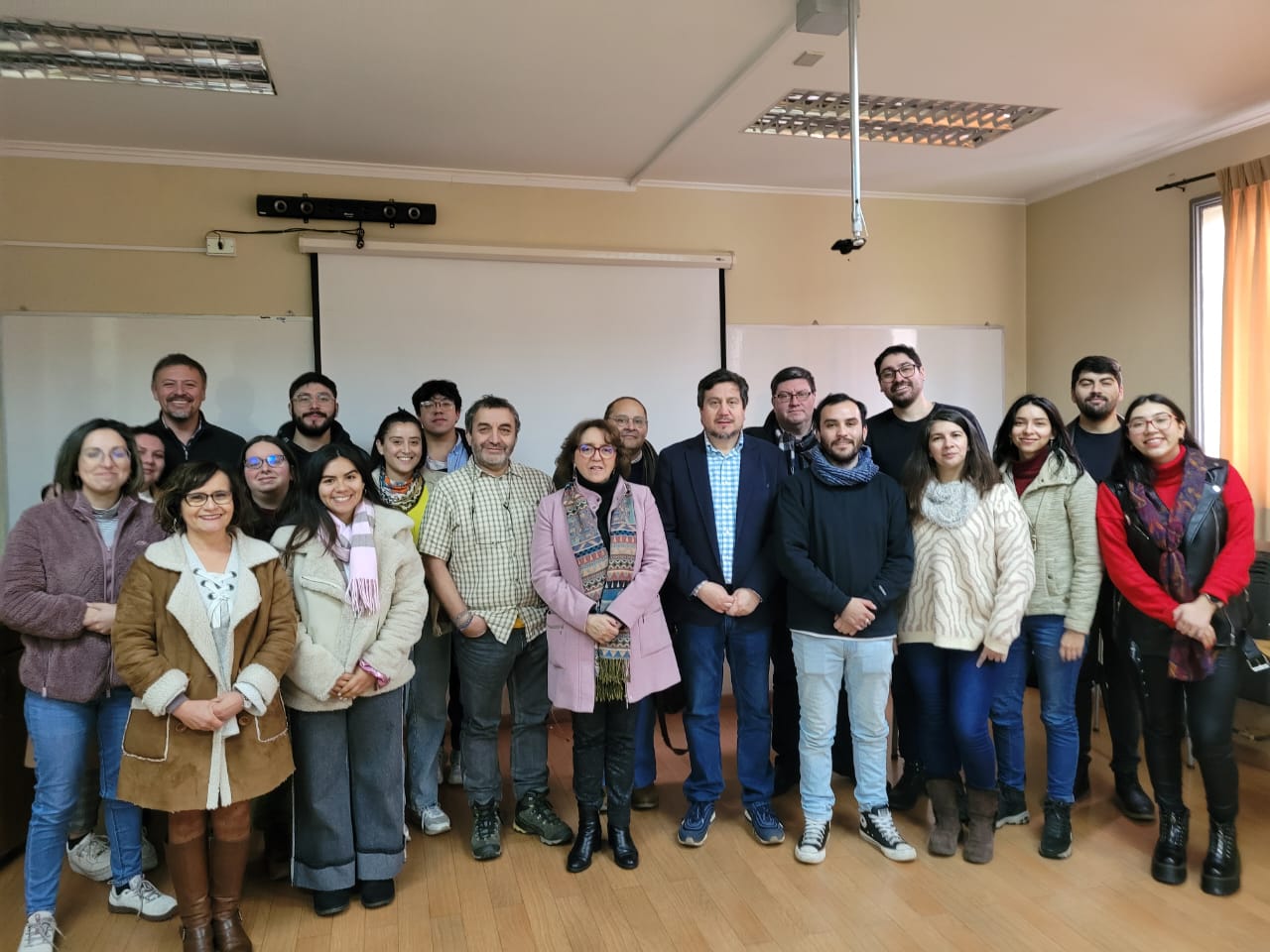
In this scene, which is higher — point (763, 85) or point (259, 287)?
point (763, 85)

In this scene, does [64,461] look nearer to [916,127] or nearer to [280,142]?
[280,142]

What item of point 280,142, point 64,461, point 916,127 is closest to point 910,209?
point 916,127

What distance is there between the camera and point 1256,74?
3523 millimetres

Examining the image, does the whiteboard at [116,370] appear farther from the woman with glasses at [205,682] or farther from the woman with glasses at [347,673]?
the woman with glasses at [205,682]

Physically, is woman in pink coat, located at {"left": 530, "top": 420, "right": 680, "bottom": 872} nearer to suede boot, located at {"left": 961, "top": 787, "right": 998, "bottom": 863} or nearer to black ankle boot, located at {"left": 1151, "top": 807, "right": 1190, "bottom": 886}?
suede boot, located at {"left": 961, "top": 787, "right": 998, "bottom": 863}

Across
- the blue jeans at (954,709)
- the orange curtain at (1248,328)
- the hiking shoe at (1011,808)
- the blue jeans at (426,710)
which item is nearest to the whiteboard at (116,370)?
the blue jeans at (426,710)

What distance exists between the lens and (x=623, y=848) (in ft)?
9.13

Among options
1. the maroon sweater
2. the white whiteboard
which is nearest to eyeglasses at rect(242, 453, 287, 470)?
the maroon sweater

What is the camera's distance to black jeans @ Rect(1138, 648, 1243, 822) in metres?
2.56

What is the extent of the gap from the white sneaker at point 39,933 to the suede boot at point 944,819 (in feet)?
8.48

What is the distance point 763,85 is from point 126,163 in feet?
9.94

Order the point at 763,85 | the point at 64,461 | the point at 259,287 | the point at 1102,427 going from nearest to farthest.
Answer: the point at 64,461 < the point at 1102,427 < the point at 763,85 < the point at 259,287

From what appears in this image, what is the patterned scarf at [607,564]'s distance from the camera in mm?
2674

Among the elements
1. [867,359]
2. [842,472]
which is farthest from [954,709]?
[867,359]
